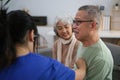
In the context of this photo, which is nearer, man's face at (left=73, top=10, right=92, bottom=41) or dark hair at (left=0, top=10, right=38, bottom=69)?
dark hair at (left=0, top=10, right=38, bottom=69)

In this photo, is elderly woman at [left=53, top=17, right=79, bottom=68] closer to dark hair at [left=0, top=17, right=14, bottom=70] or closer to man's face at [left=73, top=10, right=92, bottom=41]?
man's face at [left=73, top=10, right=92, bottom=41]

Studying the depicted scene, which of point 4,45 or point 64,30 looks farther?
point 64,30

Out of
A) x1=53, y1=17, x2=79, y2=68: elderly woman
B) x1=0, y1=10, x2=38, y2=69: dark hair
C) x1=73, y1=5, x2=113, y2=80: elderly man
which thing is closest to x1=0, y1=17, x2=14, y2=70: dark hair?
x1=0, y1=10, x2=38, y2=69: dark hair

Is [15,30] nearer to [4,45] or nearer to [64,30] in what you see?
[4,45]

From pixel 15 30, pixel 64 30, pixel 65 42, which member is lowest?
pixel 65 42

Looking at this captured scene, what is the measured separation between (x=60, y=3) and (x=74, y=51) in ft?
7.58

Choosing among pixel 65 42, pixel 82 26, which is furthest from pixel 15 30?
pixel 65 42

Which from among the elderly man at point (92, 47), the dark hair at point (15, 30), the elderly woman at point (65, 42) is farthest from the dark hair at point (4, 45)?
the elderly woman at point (65, 42)

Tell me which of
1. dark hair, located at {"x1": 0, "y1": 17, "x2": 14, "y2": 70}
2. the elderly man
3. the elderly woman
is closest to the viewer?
dark hair, located at {"x1": 0, "y1": 17, "x2": 14, "y2": 70}

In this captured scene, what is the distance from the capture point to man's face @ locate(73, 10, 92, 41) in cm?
157

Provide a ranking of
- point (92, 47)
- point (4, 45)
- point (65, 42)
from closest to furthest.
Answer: point (4, 45) < point (92, 47) < point (65, 42)

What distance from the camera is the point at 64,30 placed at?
8.33 feet

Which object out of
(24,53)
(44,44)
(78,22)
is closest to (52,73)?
(24,53)

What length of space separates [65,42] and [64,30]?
0.13 metres
